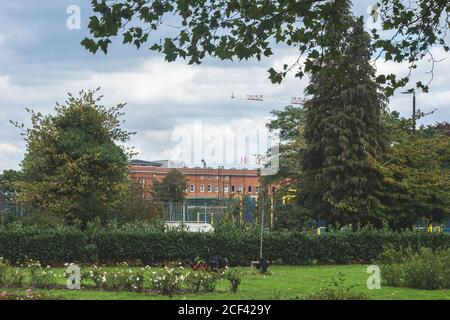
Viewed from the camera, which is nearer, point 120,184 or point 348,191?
point 120,184

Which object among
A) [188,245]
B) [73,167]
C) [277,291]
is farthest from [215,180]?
[277,291]

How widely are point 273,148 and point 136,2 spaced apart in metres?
58.0

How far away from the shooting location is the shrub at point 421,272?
18344 mm

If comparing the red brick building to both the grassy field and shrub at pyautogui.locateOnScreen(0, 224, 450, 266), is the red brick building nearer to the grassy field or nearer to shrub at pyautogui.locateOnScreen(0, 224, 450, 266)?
shrub at pyautogui.locateOnScreen(0, 224, 450, 266)

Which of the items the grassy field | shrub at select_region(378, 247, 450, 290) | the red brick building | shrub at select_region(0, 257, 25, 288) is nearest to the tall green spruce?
the grassy field

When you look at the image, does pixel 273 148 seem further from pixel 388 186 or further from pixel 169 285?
pixel 169 285

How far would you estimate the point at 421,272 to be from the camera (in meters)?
18.5

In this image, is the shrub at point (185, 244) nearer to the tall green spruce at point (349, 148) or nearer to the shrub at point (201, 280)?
the tall green spruce at point (349, 148)

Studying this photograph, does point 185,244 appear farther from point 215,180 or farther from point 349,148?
point 215,180

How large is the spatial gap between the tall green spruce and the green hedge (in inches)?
326

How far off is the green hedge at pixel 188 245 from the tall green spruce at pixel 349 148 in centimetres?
827

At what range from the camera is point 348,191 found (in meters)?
40.9
